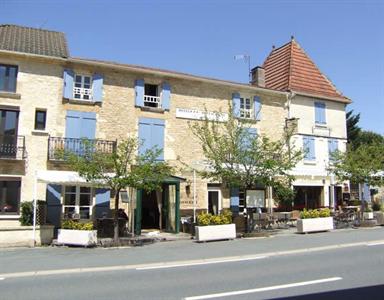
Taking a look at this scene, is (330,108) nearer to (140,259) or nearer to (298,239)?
(298,239)

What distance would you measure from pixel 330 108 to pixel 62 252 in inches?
782

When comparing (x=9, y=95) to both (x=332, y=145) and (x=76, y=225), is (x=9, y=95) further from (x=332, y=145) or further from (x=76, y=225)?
(x=332, y=145)

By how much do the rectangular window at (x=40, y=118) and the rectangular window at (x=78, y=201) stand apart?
294 centimetres

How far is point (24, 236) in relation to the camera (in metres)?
15.2

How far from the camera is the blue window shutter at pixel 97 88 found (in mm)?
20125

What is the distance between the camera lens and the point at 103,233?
1755 cm

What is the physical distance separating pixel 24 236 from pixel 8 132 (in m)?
5.32

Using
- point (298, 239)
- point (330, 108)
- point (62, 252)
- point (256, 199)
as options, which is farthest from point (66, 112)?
point (330, 108)

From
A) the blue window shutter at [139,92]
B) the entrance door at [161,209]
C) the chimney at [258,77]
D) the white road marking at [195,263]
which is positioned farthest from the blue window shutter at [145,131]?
the white road marking at [195,263]

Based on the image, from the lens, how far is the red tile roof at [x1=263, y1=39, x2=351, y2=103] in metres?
27.3

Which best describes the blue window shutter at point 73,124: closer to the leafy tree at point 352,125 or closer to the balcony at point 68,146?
the balcony at point 68,146

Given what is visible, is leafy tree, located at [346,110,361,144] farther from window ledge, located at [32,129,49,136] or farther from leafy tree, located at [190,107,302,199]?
window ledge, located at [32,129,49,136]

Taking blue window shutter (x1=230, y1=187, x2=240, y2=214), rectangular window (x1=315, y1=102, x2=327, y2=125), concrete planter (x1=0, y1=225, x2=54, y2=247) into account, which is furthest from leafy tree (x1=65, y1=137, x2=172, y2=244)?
rectangular window (x1=315, y1=102, x2=327, y2=125)

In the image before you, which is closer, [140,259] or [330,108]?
[140,259]
